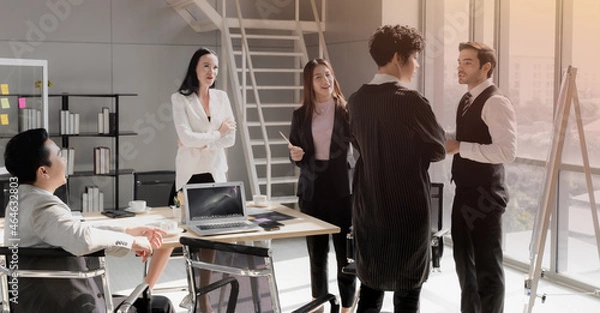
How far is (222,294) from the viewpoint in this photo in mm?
2918

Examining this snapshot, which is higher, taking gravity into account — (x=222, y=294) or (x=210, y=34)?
(x=210, y=34)

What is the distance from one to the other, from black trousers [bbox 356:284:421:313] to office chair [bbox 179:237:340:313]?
0.32m

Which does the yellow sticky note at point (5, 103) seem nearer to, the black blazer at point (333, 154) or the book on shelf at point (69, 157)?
the book on shelf at point (69, 157)

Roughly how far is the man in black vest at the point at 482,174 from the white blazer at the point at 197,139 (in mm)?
1568

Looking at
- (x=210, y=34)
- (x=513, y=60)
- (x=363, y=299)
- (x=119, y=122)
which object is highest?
(x=210, y=34)

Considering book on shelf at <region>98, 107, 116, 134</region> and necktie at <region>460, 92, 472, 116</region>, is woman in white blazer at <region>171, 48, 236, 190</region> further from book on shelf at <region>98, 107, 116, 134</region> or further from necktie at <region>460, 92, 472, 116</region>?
book on shelf at <region>98, 107, 116, 134</region>

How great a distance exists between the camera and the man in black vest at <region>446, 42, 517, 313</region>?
12.3 ft

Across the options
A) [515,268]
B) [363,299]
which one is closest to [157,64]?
[515,268]

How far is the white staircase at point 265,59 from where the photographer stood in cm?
764

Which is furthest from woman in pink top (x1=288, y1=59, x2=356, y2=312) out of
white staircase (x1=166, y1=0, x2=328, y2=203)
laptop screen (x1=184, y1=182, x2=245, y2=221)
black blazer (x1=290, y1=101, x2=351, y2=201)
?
white staircase (x1=166, y1=0, x2=328, y2=203)

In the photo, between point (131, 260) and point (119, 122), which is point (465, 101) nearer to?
point (131, 260)

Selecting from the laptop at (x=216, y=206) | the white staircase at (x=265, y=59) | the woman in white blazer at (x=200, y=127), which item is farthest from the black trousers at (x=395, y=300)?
the white staircase at (x=265, y=59)

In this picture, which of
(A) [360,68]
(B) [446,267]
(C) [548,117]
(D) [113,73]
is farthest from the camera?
(D) [113,73]

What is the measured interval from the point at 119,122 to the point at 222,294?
544cm
